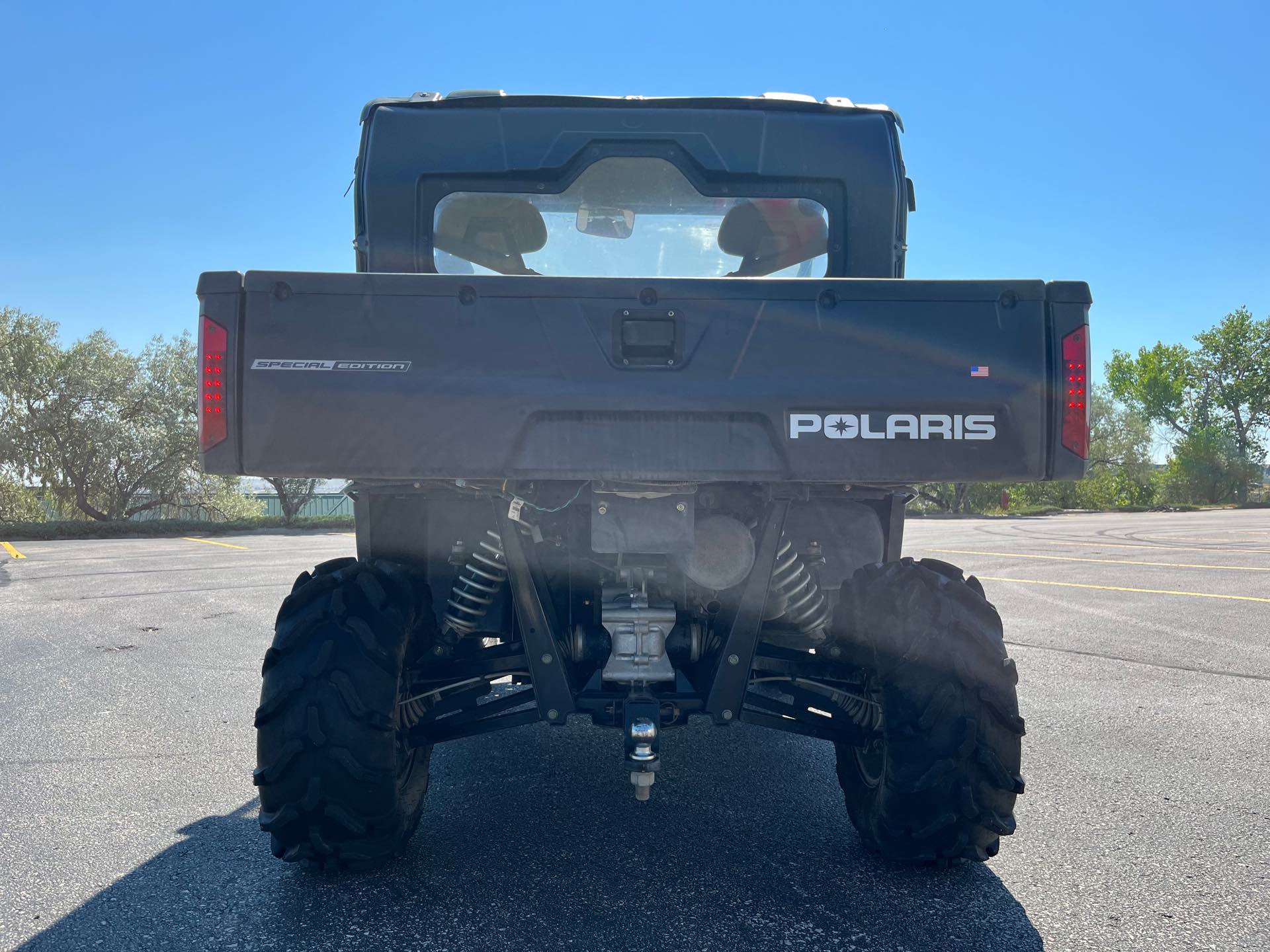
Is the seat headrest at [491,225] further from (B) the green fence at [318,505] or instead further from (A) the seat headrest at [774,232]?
(B) the green fence at [318,505]

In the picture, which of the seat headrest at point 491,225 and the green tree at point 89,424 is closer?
the seat headrest at point 491,225

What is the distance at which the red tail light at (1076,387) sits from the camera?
293 centimetres

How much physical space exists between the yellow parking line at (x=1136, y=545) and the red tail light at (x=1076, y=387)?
1719 cm

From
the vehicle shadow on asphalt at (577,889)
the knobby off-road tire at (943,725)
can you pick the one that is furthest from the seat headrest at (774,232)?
the vehicle shadow on asphalt at (577,889)

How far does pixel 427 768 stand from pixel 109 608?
8.48 metres

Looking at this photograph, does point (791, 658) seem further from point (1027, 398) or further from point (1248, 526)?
point (1248, 526)

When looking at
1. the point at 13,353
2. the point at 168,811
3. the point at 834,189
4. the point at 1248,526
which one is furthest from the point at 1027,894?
the point at 13,353

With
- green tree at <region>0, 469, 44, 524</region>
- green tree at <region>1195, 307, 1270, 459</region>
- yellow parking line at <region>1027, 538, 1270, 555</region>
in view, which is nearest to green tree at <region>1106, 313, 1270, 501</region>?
green tree at <region>1195, 307, 1270, 459</region>

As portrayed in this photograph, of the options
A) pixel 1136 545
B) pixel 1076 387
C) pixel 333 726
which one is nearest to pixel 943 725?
pixel 1076 387

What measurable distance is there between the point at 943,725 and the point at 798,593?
2.98ft

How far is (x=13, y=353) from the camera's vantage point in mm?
35000

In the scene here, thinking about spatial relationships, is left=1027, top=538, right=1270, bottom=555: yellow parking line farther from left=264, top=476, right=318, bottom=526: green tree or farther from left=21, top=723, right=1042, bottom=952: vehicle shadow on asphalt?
left=264, top=476, right=318, bottom=526: green tree

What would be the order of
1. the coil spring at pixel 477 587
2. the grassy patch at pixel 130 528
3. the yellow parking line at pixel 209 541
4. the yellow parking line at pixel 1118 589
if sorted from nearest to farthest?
the coil spring at pixel 477 587, the yellow parking line at pixel 1118 589, the yellow parking line at pixel 209 541, the grassy patch at pixel 130 528

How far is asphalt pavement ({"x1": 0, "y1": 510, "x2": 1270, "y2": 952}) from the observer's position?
2.89 m
